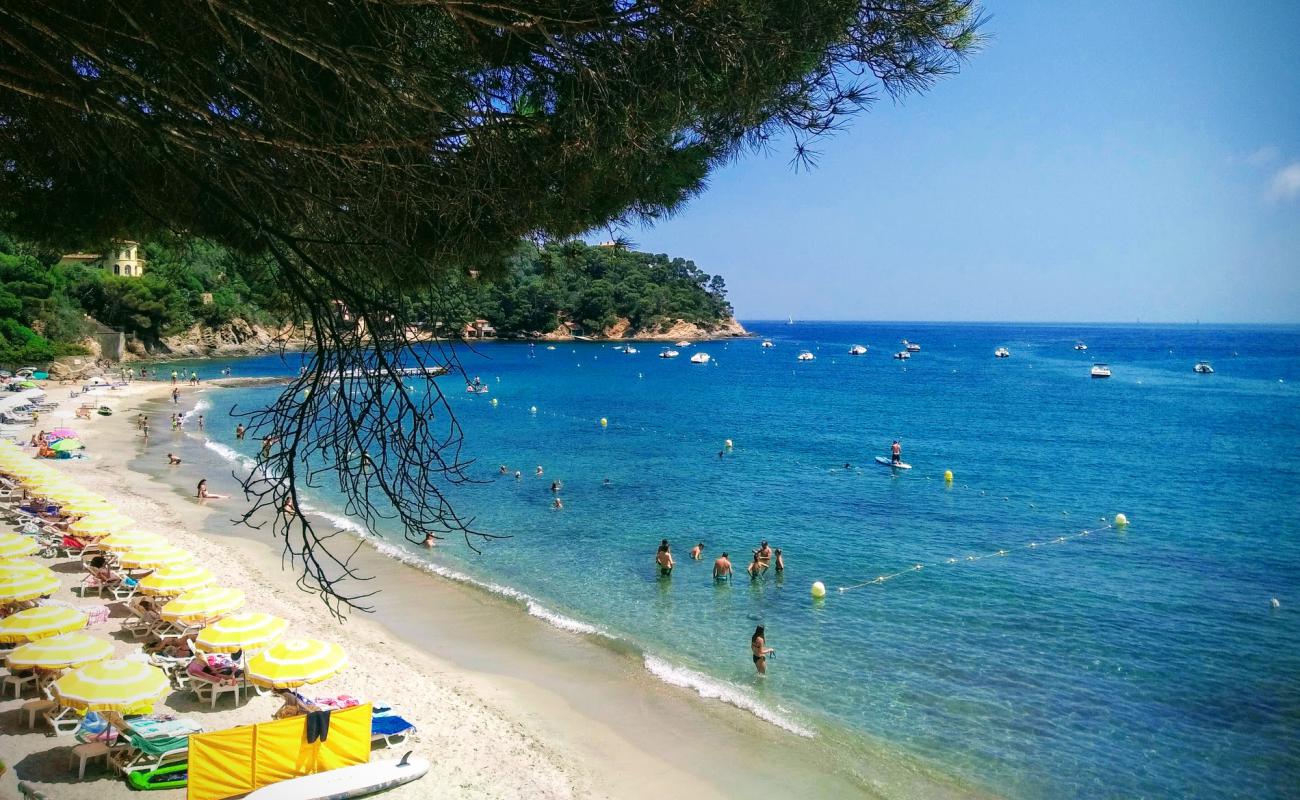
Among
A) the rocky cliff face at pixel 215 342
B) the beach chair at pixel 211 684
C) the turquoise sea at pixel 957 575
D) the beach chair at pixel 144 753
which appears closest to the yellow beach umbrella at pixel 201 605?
the beach chair at pixel 211 684

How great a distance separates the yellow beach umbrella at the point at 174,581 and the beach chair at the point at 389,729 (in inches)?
185

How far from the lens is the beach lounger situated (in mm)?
9578

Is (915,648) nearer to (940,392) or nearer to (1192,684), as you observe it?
(1192,684)

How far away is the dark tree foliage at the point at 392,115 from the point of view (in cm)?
346

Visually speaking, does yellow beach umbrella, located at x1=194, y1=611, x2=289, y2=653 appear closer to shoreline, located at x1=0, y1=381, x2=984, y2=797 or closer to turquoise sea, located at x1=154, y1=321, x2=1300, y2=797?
shoreline, located at x1=0, y1=381, x2=984, y2=797

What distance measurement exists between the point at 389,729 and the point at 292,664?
56.9 inches

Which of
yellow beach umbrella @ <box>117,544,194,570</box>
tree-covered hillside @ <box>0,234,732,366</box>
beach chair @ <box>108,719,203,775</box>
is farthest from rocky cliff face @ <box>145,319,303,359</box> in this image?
beach chair @ <box>108,719,203,775</box>

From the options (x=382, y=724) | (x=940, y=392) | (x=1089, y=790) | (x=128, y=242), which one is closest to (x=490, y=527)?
(x=382, y=724)

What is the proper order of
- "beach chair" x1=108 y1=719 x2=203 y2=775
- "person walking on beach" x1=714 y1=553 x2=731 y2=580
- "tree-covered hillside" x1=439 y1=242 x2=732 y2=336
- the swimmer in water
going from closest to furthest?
1. "beach chair" x1=108 y1=719 x2=203 y2=775
2. "person walking on beach" x1=714 y1=553 x2=731 y2=580
3. the swimmer in water
4. "tree-covered hillside" x1=439 y1=242 x2=732 y2=336

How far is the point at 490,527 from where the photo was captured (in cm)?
2216

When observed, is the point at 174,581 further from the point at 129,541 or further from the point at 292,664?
the point at 292,664

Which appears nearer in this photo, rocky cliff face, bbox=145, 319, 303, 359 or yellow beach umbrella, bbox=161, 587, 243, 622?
yellow beach umbrella, bbox=161, 587, 243, 622

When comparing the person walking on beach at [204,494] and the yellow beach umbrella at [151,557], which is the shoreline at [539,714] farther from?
the person walking on beach at [204,494]

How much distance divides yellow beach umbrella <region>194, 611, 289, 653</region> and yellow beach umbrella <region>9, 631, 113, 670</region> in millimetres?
1069
